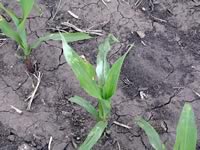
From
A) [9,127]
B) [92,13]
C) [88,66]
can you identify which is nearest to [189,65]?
[92,13]

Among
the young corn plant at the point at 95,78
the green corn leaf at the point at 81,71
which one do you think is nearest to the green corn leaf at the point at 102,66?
the young corn plant at the point at 95,78

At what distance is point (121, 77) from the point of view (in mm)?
A: 2061

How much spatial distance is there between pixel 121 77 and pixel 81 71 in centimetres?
56

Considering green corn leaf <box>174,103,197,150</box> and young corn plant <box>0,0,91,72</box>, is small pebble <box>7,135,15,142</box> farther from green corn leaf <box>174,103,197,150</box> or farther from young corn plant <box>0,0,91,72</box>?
green corn leaf <box>174,103,197,150</box>

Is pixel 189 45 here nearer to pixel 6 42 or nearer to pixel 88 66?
pixel 88 66

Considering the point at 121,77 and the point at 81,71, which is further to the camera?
the point at 121,77

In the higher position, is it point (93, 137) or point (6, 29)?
point (6, 29)

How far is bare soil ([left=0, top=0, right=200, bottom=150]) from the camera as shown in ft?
6.16

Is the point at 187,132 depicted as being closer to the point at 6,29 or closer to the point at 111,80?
the point at 111,80

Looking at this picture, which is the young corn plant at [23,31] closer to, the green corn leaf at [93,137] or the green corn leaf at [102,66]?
the green corn leaf at [102,66]

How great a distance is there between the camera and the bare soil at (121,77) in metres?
1.88

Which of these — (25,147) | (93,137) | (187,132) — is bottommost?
(25,147)

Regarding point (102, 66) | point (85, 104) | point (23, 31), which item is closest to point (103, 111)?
point (85, 104)

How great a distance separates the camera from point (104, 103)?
63.4 inches
